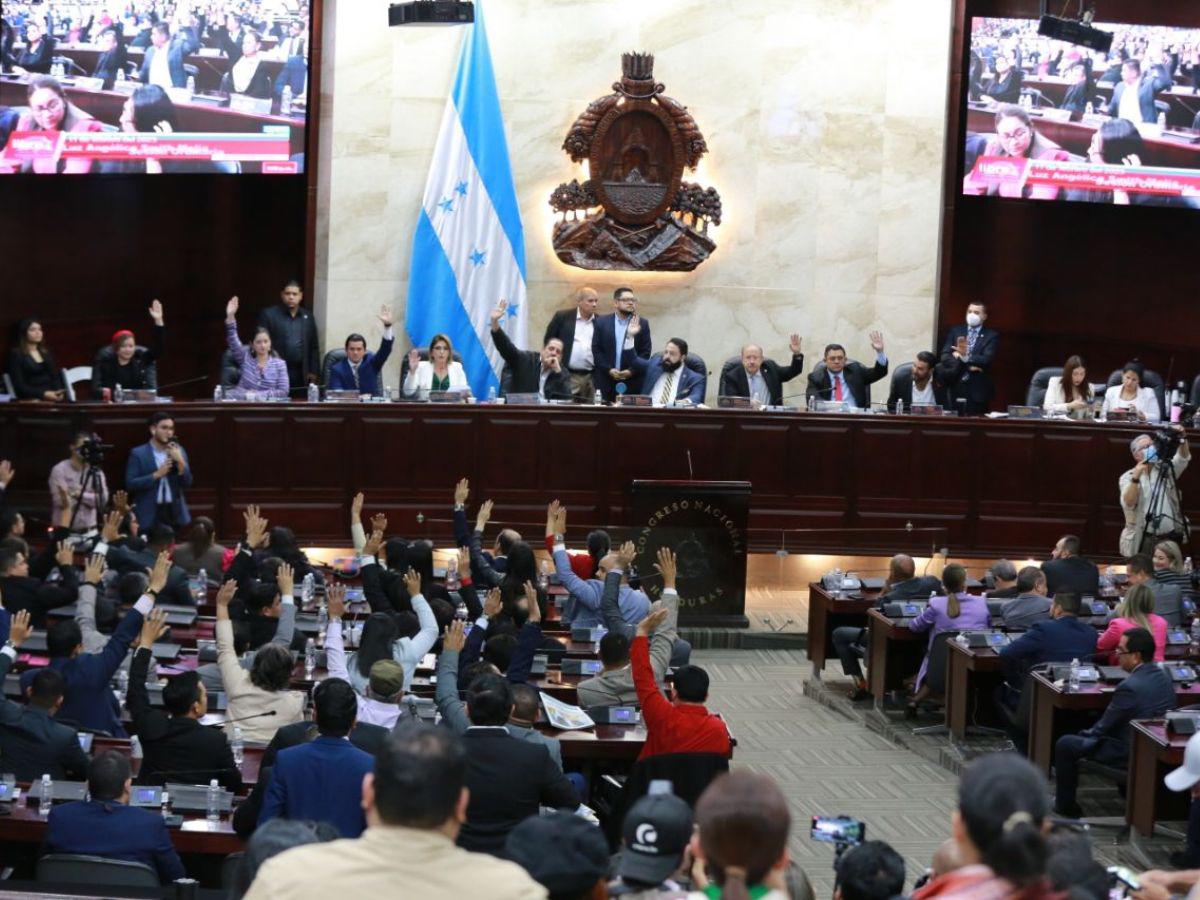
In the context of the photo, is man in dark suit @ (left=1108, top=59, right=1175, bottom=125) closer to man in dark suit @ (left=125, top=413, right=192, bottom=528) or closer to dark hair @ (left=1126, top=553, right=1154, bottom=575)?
dark hair @ (left=1126, top=553, right=1154, bottom=575)

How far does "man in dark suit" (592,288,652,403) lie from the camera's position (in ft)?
47.1

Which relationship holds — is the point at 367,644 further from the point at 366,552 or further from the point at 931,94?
the point at 931,94

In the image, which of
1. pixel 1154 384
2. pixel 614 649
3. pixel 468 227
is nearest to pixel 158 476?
pixel 468 227

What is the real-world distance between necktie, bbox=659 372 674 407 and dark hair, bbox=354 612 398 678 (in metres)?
6.79

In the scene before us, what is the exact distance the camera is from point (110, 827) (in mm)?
5754

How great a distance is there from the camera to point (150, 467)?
12.5 meters

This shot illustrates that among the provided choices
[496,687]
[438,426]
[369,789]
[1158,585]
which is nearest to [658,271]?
[438,426]

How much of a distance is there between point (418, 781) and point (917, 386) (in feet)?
38.9

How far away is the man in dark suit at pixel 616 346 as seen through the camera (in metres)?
14.4

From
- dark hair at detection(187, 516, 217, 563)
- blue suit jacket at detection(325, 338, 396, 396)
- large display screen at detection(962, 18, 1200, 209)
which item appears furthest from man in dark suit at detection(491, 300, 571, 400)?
large display screen at detection(962, 18, 1200, 209)

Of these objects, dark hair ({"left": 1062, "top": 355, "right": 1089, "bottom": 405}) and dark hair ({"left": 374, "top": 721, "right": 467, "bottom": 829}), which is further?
dark hair ({"left": 1062, "top": 355, "right": 1089, "bottom": 405})

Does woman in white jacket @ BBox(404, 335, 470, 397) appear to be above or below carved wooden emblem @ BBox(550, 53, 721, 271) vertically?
below

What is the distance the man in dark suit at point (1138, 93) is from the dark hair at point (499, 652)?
10.1m

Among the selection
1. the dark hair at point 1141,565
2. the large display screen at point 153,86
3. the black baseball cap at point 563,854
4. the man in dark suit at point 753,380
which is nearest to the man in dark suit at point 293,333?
the large display screen at point 153,86
